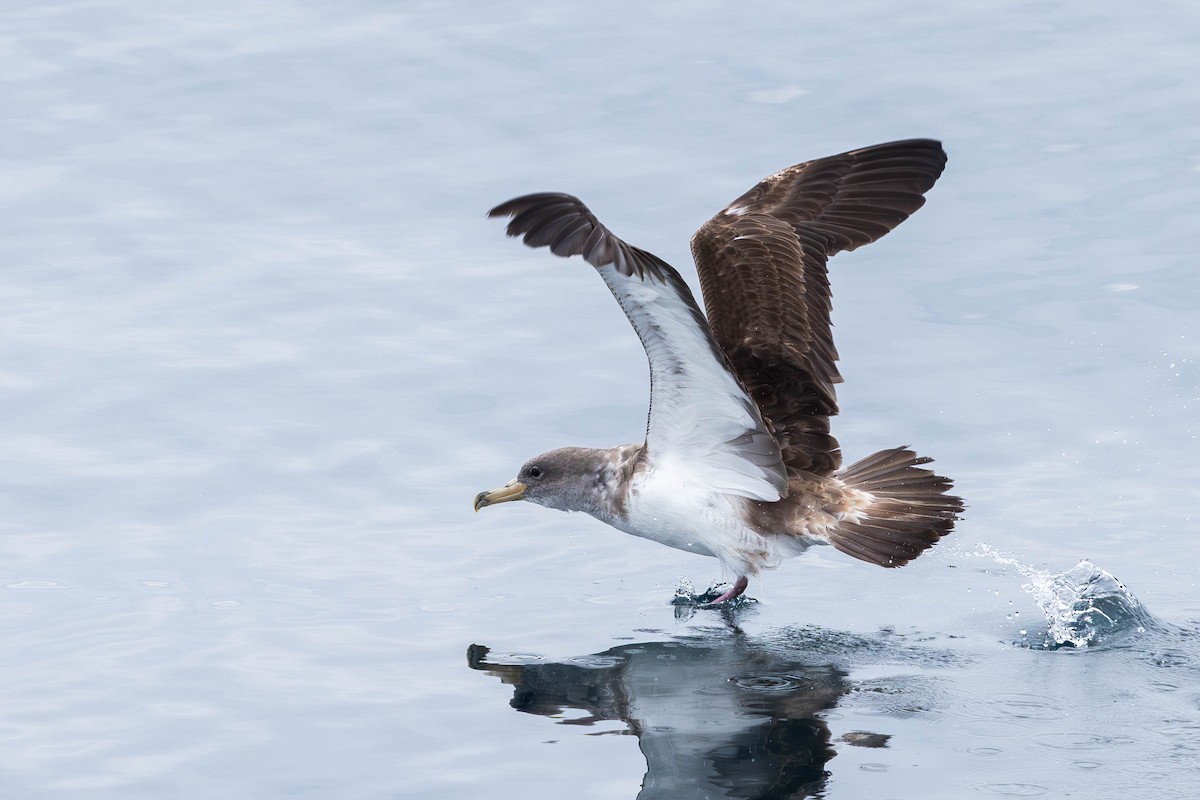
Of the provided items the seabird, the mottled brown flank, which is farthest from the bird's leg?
the mottled brown flank

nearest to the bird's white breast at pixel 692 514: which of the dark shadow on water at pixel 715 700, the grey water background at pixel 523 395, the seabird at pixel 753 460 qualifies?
the seabird at pixel 753 460

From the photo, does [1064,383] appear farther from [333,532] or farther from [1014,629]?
[333,532]

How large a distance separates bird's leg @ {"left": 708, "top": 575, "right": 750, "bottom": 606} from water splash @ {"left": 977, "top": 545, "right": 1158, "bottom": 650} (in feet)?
4.65

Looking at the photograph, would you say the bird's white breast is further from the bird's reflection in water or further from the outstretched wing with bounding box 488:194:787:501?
the bird's reflection in water

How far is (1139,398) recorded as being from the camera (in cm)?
1142

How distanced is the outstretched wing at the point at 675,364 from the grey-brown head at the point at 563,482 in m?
0.42

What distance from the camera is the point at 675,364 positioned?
28.6ft

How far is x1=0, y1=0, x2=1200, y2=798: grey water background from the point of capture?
779 centimetres

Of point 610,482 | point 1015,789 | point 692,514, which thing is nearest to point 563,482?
point 610,482

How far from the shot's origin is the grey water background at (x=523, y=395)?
7793 millimetres

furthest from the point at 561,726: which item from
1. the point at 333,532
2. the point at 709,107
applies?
the point at 709,107

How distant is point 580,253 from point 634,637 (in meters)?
2.34

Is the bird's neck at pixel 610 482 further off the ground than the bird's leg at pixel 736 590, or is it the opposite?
the bird's neck at pixel 610 482

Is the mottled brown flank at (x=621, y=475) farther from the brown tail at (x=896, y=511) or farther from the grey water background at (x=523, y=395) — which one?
the brown tail at (x=896, y=511)
